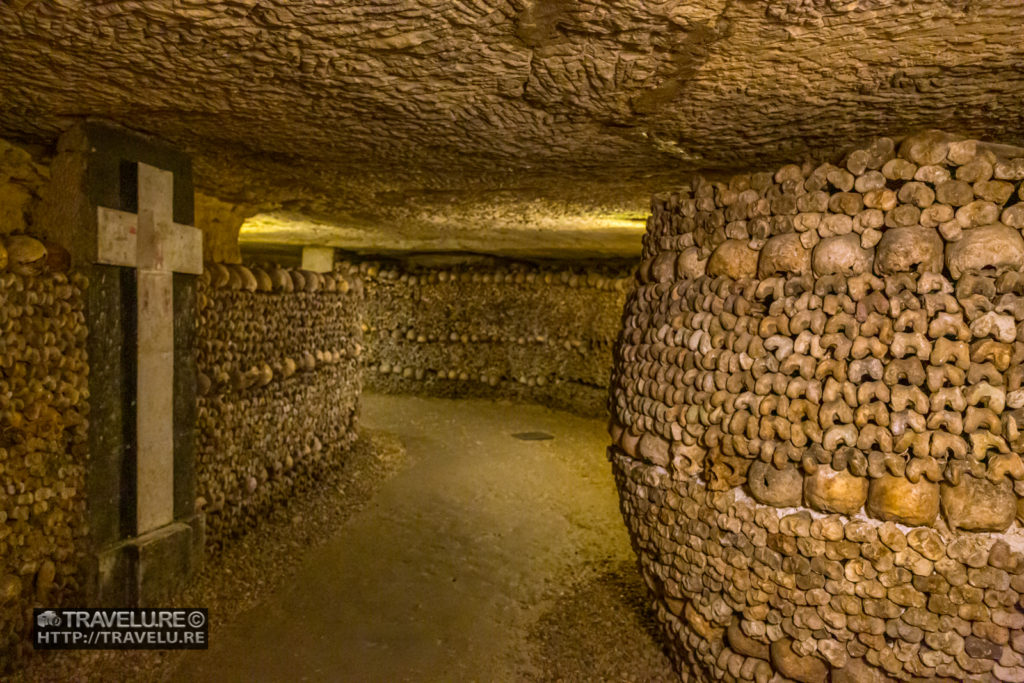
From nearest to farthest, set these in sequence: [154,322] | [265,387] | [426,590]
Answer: [154,322]
[426,590]
[265,387]

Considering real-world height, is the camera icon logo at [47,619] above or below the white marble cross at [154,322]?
below

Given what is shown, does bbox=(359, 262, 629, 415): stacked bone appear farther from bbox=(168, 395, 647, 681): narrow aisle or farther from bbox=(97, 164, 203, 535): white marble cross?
bbox=(97, 164, 203, 535): white marble cross

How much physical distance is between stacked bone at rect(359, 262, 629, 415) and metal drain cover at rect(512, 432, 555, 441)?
1.37 meters

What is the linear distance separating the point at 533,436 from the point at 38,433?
17.9 ft

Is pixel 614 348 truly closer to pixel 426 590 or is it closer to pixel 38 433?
A: pixel 426 590

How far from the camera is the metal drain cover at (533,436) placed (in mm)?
7734

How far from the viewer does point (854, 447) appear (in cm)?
236

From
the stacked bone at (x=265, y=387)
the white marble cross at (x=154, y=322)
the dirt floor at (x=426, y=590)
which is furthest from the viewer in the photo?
the stacked bone at (x=265, y=387)

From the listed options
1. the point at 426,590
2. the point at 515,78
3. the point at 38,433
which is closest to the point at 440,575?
Answer: the point at 426,590

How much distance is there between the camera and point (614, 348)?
3.59 m

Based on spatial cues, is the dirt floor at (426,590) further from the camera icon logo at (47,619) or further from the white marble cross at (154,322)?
the white marble cross at (154,322)

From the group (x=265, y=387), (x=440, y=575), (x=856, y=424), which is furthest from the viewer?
(x=265, y=387)

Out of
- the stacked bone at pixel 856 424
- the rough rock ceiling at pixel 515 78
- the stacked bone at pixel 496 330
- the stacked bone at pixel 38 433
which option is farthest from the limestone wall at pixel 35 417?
the stacked bone at pixel 496 330

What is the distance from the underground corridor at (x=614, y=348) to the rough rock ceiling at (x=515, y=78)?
Result: 0.06 feet
